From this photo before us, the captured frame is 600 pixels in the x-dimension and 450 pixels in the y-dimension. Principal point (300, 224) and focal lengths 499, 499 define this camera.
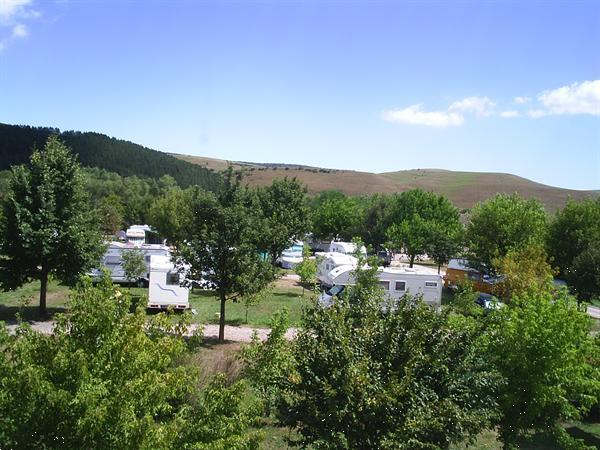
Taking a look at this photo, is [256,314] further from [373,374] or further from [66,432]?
[66,432]

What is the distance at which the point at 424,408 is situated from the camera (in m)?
7.26

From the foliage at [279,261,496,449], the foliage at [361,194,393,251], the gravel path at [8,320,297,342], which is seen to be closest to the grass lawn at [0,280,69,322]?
the gravel path at [8,320,297,342]

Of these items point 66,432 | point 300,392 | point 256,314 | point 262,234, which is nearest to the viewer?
point 66,432

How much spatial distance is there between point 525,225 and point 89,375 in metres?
30.7

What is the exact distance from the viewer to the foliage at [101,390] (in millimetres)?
5215

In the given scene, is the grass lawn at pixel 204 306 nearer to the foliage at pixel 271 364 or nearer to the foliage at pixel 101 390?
the foliage at pixel 271 364

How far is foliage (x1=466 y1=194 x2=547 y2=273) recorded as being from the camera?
31172 millimetres

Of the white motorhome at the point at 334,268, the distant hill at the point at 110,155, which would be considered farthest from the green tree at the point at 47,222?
the distant hill at the point at 110,155

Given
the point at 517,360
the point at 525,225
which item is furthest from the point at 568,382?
the point at 525,225

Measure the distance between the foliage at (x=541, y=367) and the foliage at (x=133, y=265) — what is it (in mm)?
23016

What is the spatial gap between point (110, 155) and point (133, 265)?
4141 inches

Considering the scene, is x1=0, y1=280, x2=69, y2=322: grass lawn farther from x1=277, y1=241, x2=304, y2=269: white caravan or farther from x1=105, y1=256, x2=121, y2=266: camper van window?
x1=277, y1=241, x2=304, y2=269: white caravan

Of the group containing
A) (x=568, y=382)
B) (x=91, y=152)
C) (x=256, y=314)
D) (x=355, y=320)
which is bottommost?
(x=256, y=314)

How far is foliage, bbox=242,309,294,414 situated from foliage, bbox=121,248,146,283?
63.1ft
